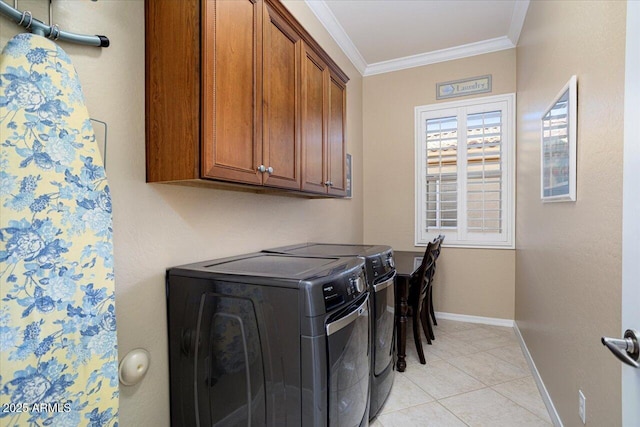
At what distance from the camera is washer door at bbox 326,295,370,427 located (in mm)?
1200

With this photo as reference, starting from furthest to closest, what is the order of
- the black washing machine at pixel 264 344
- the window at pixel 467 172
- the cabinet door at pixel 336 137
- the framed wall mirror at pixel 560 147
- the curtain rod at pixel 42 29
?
the window at pixel 467 172 < the cabinet door at pixel 336 137 < the framed wall mirror at pixel 560 147 < the black washing machine at pixel 264 344 < the curtain rod at pixel 42 29

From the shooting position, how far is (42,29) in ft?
3.07

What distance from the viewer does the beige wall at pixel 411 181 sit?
3.47 m

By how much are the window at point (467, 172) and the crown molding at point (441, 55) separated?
1.77 feet


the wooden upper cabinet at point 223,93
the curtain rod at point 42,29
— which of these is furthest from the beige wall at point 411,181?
the curtain rod at point 42,29

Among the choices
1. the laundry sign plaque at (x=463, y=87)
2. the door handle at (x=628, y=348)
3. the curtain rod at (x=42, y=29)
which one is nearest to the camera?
the door handle at (x=628, y=348)

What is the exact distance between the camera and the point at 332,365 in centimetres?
119

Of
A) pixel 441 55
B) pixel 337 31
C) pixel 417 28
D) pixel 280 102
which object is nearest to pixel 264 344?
pixel 280 102

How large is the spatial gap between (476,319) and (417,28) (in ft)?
10.7

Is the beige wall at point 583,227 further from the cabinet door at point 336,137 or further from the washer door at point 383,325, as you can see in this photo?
the cabinet door at point 336,137

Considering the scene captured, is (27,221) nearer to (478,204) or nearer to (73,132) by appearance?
(73,132)

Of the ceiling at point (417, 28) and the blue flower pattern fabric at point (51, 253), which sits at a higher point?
the ceiling at point (417, 28)

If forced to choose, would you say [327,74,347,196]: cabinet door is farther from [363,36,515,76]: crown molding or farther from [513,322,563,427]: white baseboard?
[513,322,563,427]: white baseboard

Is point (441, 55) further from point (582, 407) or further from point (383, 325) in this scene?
point (582, 407)
